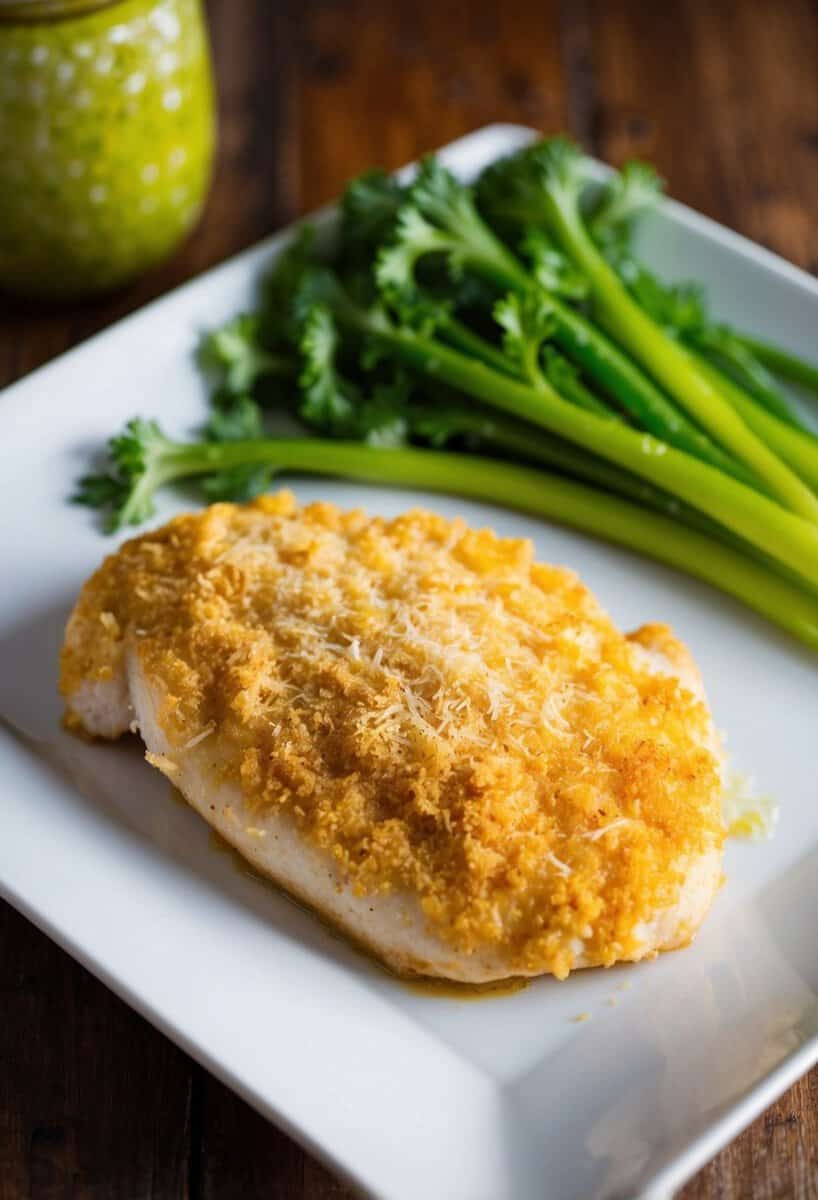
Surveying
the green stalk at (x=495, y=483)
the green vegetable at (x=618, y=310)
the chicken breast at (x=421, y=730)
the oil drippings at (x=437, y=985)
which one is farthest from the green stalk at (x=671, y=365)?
the oil drippings at (x=437, y=985)

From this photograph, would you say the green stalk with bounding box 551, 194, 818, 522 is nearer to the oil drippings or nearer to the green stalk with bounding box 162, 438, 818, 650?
Result: the green stalk with bounding box 162, 438, 818, 650

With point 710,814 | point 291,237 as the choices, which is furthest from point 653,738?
point 291,237

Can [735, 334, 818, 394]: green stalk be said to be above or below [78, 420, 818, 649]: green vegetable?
above

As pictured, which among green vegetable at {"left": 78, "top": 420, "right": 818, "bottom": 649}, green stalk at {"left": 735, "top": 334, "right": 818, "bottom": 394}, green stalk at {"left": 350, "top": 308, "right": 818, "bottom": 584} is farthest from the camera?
green stalk at {"left": 735, "top": 334, "right": 818, "bottom": 394}

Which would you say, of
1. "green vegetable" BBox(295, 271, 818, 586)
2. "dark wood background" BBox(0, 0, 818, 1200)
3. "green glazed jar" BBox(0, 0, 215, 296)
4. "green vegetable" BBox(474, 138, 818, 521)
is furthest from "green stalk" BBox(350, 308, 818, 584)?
"dark wood background" BBox(0, 0, 818, 1200)

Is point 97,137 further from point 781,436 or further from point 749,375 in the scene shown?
point 781,436

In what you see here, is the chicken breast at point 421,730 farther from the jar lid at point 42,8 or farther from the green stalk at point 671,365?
the jar lid at point 42,8
